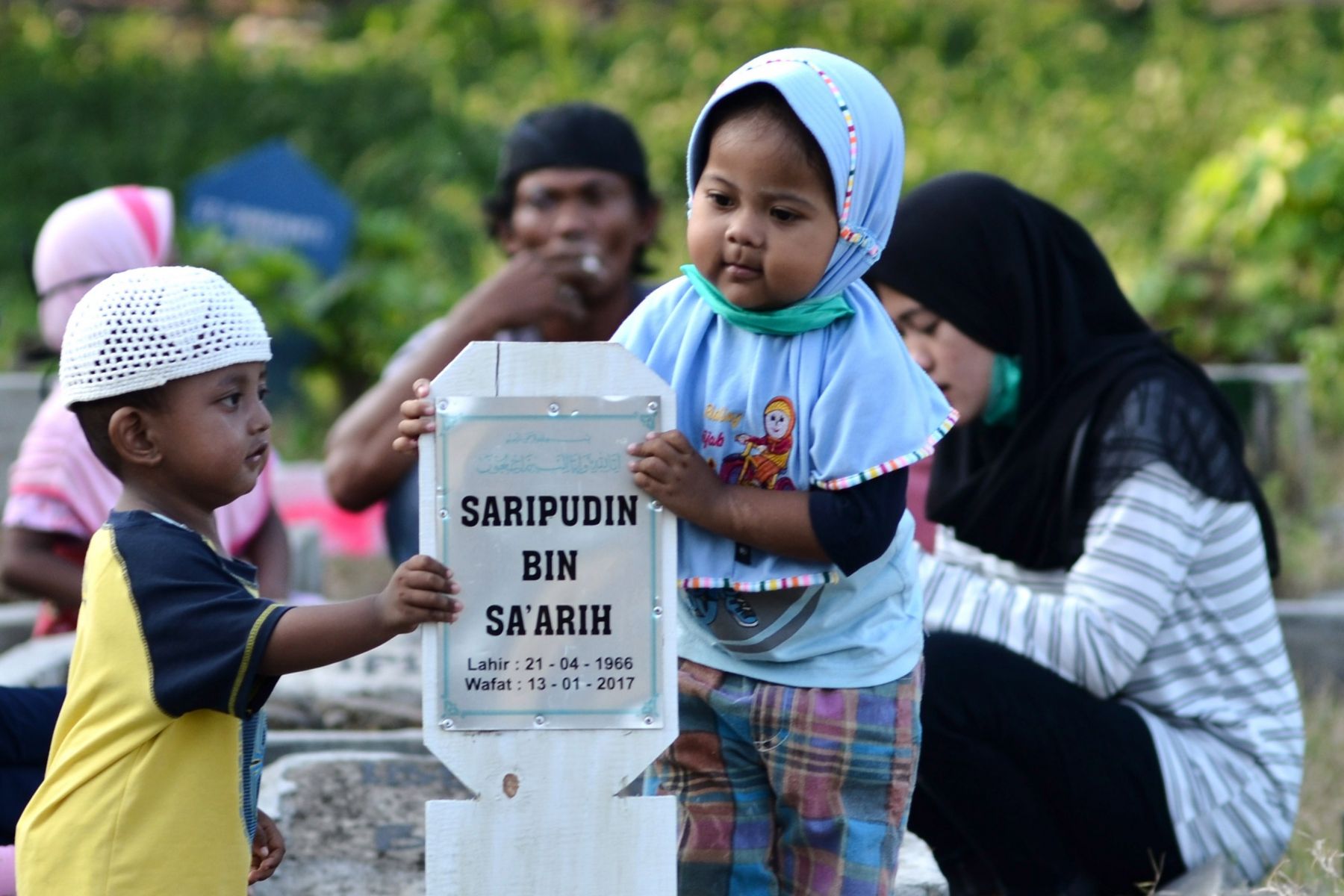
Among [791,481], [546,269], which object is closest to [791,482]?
[791,481]

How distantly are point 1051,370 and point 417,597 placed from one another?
5.78 ft

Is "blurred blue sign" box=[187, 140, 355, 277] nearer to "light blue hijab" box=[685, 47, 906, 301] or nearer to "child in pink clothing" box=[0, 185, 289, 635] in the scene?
"child in pink clothing" box=[0, 185, 289, 635]

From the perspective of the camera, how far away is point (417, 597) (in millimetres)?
2125

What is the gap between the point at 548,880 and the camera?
2.21 m

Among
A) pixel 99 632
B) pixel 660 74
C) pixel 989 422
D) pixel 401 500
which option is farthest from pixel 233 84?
pixel 99 632

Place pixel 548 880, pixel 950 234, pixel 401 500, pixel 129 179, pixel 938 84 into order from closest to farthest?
pixel 548 880, pixel 950 234, pixel 401 500, pixel 129 179, pixel 938 84

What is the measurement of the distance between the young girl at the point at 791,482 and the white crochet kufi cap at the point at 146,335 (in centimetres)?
57

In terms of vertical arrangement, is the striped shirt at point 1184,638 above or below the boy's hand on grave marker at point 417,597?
below

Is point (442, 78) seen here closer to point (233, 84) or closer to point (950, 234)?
A: point (233, 84)

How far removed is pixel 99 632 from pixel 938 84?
946 cm

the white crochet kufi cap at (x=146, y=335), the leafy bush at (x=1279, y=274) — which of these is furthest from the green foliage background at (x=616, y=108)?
the white crochet kufi cap at (x=146, y=335)

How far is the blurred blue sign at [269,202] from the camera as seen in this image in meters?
7.52

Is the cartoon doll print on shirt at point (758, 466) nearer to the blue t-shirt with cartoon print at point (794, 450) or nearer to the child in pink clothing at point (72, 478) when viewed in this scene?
the blue t-shirt with cartoon print at point (794, 450)

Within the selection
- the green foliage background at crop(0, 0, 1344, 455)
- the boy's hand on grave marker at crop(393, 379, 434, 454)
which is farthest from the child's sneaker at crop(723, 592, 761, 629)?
the green foliage background at crop(0, 0, 1344, 455)
